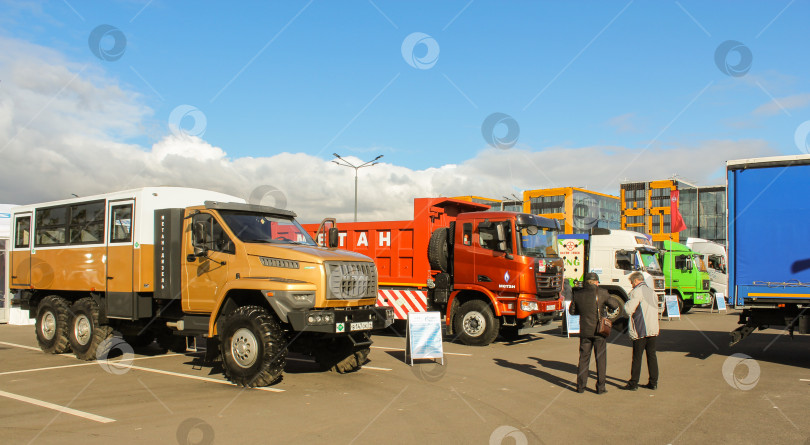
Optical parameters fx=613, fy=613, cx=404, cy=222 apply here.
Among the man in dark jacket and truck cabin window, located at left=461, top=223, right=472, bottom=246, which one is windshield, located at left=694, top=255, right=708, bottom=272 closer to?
truck cabin window, located at left=461, top=223, right=472, bottom=246

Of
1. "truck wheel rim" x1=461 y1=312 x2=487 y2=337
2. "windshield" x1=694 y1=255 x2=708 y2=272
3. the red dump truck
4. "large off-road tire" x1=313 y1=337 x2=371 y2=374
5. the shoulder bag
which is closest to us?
the shoulder bag

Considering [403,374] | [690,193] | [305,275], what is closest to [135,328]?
[305,275]

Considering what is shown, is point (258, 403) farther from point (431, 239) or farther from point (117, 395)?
point (431, 239)

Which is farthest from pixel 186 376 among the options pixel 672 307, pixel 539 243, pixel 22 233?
pixel 672 307

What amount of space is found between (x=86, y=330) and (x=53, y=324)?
120cm

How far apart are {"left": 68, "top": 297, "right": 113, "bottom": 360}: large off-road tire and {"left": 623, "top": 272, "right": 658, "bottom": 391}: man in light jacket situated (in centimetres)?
912

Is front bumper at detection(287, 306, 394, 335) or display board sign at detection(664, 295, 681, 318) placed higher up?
front bumper at detection(287, 306, 394, 335)

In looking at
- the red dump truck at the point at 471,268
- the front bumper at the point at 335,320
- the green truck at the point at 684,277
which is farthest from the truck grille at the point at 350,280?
the green truck at the point at 684,277

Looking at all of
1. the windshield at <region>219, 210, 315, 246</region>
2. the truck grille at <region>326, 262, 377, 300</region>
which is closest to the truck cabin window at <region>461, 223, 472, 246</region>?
the truck grille at <region>326, 262, 377, 300</region>

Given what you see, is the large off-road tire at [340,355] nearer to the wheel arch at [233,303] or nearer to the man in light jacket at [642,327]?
the wheel arch at [233,303]

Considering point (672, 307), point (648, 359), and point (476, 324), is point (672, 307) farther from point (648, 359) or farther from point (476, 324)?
point (648, 359)

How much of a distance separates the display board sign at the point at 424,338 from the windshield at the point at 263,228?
2.33 metres

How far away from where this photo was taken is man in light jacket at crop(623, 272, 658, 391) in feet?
28.9

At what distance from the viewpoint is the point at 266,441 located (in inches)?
238
